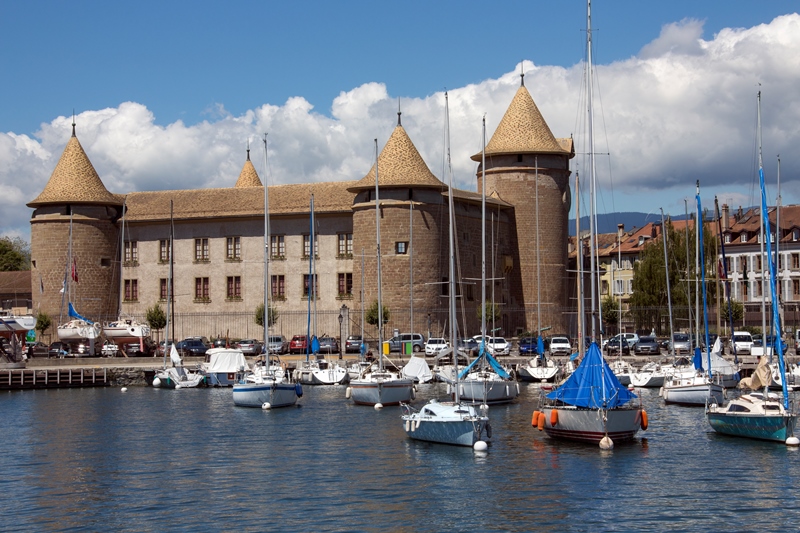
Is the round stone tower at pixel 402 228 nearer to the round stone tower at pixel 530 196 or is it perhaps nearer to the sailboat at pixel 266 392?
the round stone tower at pixel 530 196

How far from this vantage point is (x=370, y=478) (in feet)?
88.3

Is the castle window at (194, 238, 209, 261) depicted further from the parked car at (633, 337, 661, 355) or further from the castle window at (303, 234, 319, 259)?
the parked car at (633, 337, 661, 355)

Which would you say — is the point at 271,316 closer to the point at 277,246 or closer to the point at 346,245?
the point at 277,246

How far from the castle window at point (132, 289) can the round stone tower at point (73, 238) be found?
1498mm

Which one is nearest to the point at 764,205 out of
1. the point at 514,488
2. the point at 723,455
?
the point at 723,455

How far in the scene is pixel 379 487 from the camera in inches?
1019

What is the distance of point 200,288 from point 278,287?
489 cm

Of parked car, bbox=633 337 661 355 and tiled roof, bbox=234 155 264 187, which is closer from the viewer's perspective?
parked car, bbox=633 337 661 355

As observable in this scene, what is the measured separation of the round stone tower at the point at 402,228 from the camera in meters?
65.2

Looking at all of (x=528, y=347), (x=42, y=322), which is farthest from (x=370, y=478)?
(x=42, y=322)

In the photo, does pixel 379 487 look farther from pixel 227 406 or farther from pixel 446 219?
pixel 446 219

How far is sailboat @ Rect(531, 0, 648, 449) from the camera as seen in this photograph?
97.5ft

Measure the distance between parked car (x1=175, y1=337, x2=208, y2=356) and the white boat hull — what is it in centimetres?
3122

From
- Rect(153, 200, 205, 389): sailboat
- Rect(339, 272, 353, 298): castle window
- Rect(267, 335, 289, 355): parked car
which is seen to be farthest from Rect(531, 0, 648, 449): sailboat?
Rect(339, 272, 353, 298): castle window
